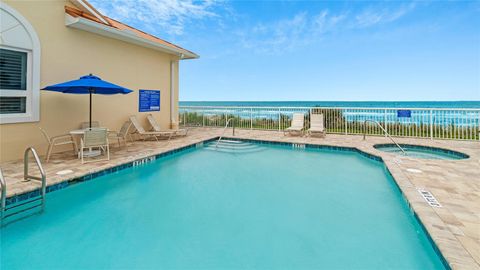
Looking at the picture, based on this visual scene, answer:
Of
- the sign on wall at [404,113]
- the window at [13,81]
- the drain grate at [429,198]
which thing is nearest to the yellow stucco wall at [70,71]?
the window at [13,81]

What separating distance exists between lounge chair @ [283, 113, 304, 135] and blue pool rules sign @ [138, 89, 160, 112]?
5.09 metres

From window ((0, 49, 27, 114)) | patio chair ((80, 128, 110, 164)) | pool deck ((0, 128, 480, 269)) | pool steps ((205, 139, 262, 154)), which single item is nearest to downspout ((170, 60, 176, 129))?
pool steps ((205, 139, 262, 154))

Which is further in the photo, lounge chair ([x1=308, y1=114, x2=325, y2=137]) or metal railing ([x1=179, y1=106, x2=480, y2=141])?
lounge chair ([x1=308, y1=114, x2=325, y2=137])

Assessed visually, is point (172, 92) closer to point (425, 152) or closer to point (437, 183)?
point (437, 183)

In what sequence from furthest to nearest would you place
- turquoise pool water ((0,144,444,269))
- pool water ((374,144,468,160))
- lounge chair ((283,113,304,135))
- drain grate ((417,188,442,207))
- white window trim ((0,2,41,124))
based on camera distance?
1. lounge chair ((283,113,304,135))
2. pool water ((374,144,468,160))
3. white window trim ((0,2,41,124))
4. drain grate ((417,188,442,207))
5. turquoise pool water ((0,144,444,269))

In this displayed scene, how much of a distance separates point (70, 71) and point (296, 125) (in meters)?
7.61

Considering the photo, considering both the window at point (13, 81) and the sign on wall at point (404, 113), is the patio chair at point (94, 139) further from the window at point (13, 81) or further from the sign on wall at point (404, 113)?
the sign on wall at point (404, 113)

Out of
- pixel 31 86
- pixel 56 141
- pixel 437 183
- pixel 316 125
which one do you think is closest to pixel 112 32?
pixel 31 86

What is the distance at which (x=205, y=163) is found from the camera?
619 cm

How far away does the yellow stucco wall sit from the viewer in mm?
5270

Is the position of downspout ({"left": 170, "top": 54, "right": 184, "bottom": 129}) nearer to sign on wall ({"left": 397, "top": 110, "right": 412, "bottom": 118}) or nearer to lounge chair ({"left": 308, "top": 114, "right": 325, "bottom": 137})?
lounge chair ({"left": 308, "top": 114, "right": 325, "bottom": 137})

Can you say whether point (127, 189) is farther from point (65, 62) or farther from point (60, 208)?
point (65, 62)

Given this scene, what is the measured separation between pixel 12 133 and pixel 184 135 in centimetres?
513

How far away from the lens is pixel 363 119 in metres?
9.41
